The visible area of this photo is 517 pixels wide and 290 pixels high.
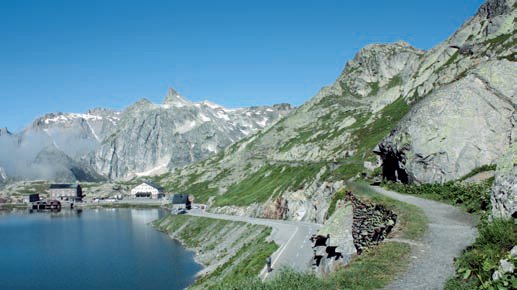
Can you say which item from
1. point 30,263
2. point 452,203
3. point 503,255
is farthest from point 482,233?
point 30,263

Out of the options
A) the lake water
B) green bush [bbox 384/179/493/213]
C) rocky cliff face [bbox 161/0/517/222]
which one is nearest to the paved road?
rocky cliff face [bbox 161/0/517/222]

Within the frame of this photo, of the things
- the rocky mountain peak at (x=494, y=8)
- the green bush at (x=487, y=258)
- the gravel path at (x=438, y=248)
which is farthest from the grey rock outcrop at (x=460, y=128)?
the rocky mountain peak at (x=494, y=8)

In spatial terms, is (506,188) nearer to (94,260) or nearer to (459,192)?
(459,192)

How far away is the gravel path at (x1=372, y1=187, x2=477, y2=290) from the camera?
1688 cm

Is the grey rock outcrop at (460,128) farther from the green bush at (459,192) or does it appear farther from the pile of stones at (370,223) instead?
the pile of stones at (370,223)

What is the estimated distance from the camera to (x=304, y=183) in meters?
109

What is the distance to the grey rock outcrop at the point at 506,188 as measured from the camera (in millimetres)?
17328

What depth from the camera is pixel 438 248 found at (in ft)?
66.4

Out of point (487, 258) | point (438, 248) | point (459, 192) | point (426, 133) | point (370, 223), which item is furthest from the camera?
point (426, 133)

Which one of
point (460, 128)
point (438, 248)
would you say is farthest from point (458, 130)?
point (438, 248)

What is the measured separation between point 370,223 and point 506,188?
12002 mm

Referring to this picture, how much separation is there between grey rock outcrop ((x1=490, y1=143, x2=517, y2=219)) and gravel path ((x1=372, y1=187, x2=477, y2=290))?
105 inches

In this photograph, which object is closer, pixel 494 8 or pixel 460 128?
pixel 460 128

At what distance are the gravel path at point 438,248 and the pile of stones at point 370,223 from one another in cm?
241
